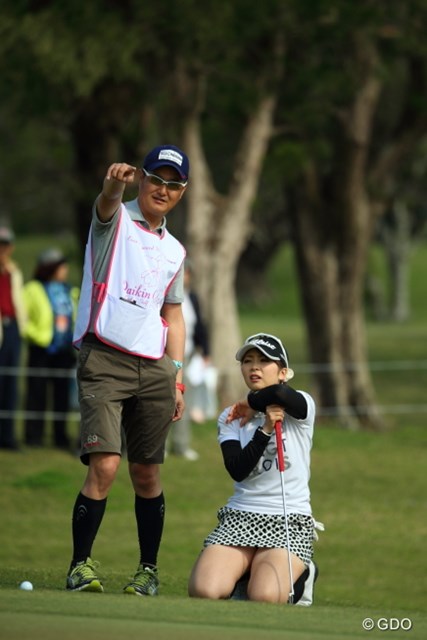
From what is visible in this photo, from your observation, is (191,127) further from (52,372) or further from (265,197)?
(265,197)

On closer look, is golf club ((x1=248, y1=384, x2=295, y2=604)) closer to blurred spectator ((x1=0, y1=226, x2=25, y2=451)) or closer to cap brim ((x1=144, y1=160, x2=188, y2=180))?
cap brim ((x1=144, y1=160, x2=188, y2=180))

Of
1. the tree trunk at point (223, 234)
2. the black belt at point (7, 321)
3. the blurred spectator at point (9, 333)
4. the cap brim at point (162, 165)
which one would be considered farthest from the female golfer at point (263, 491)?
the tree trunk at point (223, 234)

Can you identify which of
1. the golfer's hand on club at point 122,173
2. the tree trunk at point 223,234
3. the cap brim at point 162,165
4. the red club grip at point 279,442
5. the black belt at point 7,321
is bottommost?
the red club grip at point 279,442

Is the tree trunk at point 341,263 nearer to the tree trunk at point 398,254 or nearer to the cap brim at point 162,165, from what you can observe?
the cap brim at point 162,165

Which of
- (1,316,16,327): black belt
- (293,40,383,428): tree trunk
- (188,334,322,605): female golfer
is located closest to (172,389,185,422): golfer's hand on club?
(188,334,322,605): female golfer

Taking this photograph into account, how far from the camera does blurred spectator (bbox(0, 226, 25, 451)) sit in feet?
52.0

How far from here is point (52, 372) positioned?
55.5 feet

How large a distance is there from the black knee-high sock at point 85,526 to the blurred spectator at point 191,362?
28.8 feet

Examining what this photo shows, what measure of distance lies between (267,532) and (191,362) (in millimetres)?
9535

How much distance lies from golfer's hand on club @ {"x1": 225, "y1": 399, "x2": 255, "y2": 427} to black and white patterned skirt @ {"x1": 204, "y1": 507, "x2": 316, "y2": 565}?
45cm

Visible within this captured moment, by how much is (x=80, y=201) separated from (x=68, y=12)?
171 inches

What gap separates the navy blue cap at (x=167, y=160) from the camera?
7289 millimetres

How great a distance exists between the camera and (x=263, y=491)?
24.8 ft

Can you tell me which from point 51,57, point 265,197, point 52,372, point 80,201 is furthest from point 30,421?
point 265,197
